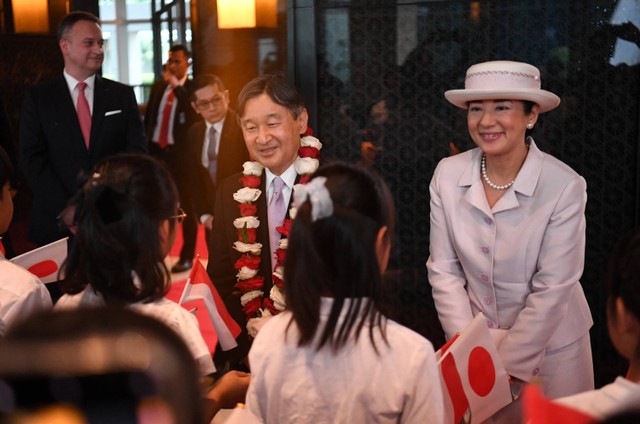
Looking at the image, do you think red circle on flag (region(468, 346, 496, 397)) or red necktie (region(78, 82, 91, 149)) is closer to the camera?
red circle on flag (region(468, 346, 496, 397))

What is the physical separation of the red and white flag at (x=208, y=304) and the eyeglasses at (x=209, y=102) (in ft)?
10.1

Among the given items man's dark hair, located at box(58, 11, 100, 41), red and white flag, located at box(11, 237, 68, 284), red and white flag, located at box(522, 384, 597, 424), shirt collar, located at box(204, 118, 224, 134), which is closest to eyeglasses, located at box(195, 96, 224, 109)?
shirt collar, located at box(204, 118, 224, 134)

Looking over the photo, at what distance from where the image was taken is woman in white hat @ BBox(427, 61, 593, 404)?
2617mm

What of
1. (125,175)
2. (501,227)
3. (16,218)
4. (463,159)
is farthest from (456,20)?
(16,218)

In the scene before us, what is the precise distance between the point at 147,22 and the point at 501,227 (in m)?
5.05

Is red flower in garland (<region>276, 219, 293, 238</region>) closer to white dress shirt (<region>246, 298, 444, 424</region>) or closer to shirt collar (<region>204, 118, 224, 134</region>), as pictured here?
white dress shirt (<region>246, 298, 444, 424</region>)

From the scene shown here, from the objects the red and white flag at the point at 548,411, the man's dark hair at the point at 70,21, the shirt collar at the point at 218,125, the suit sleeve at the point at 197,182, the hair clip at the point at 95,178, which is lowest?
the suit sleeve at the point at 197,182

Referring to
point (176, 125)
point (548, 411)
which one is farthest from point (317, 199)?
point (176, 125)

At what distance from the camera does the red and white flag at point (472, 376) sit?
206 cm

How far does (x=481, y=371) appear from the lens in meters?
2.15

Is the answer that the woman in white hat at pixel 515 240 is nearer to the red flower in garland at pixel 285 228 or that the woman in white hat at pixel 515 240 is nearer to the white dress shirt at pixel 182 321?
the red flower in garland at pixel 285 228

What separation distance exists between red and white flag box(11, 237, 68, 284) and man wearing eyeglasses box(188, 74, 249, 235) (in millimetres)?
2305

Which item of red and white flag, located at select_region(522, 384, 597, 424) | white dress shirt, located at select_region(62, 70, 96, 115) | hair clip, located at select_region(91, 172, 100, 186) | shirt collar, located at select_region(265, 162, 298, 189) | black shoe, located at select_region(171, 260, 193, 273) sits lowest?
black shoe, located at select_region(171, 260, 193, 273)

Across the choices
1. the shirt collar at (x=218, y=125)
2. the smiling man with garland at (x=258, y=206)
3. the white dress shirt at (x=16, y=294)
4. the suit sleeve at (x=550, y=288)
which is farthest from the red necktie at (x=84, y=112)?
the suit sleeve at (x=550, y=288)
